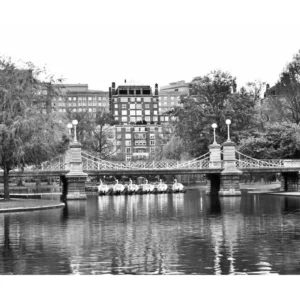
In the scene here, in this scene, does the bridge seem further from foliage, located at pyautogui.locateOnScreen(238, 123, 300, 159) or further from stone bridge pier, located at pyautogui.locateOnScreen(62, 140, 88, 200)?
foliage, located at pyautogui.locateOnScreen(238, 123, 300, 159)

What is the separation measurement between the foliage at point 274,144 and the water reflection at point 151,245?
41438mm

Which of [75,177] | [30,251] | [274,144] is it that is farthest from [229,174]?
[30,251]

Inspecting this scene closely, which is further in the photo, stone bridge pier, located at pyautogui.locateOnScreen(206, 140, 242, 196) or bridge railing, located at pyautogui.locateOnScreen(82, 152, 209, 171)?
bridge railing, located at pyautogui.locateOnScreen(82, 152, 209, 171)

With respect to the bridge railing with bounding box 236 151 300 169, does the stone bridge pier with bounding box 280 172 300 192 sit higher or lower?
lower

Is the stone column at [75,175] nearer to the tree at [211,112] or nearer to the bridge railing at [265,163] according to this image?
the bridge railing at [265,163]

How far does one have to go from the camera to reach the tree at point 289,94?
8931 cm

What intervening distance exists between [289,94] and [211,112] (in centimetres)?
949

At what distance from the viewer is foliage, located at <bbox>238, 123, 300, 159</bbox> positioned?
270ft

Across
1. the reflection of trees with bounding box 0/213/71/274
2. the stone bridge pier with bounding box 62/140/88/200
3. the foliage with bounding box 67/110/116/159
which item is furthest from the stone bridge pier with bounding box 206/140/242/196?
the reflection of trees with bounding box 0/213/71/274

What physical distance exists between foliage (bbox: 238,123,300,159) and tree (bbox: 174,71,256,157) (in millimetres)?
4929

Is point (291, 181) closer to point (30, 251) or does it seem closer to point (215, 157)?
point (215, 157)

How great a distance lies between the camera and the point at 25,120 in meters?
50.1

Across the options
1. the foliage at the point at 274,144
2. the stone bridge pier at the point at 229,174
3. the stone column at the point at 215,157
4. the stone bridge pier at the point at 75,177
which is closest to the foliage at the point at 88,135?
the foliage at the point at 274,144

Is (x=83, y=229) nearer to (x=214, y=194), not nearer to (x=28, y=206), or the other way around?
(x=28, y=206)
